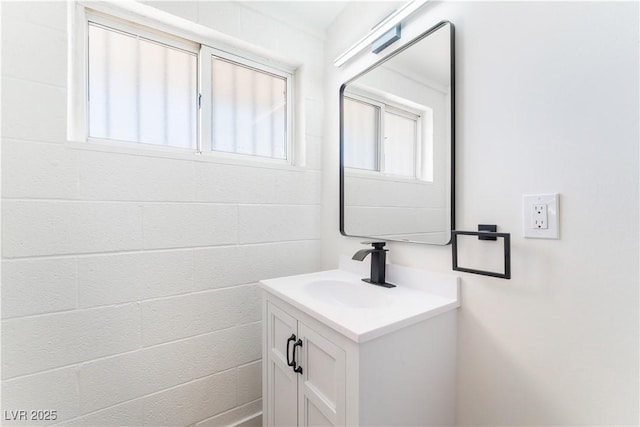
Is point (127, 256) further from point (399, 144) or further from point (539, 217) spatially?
point (539, 217)

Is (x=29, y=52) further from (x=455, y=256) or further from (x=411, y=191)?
(x=455, y=256)

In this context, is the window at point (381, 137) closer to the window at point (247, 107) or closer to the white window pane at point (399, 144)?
the white window pane at point (399, 144)

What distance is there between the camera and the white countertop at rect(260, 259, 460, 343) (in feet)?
2.82

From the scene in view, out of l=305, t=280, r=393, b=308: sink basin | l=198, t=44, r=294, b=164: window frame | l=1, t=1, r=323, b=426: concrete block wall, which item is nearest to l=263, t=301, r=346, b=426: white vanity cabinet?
l=305, t=280, r=393, b=308: sink basin

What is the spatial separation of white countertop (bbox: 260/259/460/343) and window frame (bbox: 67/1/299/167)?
764 millimetres

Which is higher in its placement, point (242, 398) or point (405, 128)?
point (405, 128)

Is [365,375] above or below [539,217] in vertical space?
below

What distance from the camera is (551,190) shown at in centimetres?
85

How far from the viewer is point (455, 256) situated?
107 cm

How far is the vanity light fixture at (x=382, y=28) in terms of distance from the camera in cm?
119

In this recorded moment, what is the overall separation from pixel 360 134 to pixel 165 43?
1.17m

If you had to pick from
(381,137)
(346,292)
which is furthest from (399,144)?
(346,292)

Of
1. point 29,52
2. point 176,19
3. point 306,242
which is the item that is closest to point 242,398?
point 306,242

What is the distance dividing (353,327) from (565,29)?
110 cm
